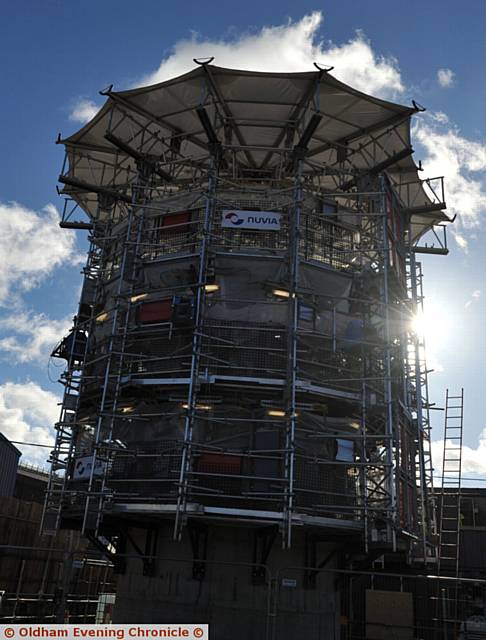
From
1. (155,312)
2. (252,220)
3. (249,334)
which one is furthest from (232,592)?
(252,220)

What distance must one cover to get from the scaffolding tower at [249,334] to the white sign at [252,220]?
0.27 ft

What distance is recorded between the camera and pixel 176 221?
80.0 ft

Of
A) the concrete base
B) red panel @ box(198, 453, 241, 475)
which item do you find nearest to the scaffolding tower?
red panel @ box(198, 453, 241, 475)

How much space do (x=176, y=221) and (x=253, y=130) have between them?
6.10m

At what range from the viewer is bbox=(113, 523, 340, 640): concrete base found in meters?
18.2

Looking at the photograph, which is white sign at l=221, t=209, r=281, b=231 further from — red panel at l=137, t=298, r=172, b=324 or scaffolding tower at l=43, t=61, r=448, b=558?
red panel at l=137, t=298, r=172, b=324

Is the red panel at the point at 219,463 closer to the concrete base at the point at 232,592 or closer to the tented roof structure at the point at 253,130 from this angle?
the concrete base at the point at 232,592

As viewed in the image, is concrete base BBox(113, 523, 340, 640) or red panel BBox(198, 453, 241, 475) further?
red panel BBox(198, 453, 241, 475)

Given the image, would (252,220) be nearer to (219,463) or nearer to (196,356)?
(196,356)

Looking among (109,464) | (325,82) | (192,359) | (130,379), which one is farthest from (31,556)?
(325,82)

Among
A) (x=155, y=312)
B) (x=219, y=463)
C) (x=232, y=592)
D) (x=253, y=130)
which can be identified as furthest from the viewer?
(x=253, y=130)

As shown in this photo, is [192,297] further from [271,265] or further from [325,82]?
[325,82]

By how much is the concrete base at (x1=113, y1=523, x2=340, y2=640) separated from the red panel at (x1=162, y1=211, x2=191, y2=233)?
435 inches

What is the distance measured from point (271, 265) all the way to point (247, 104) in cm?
710
